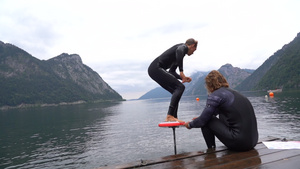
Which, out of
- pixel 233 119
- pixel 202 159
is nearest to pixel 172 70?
pixel 233 119

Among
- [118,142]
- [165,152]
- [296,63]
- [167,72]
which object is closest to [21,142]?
[118,142]

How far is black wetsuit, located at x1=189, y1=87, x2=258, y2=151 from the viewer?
4508mm

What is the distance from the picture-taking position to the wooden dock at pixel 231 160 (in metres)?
3.79

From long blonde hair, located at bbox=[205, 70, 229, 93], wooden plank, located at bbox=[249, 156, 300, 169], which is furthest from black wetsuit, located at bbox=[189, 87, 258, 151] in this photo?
wooden plank, located at bbox=[249, 156, 300, 169]

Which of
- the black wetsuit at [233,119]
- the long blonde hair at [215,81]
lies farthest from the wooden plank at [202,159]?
the long blonde hair at [215,81]

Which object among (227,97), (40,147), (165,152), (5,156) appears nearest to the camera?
(227,97)

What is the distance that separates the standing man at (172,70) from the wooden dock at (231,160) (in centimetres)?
186

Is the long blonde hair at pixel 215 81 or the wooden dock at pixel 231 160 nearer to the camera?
the wooden dock at pixel 231 160

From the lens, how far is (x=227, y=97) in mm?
4555

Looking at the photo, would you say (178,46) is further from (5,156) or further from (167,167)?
(5,156)

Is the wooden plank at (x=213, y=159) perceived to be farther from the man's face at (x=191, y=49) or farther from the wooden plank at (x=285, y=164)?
the man's face at (x=191, y=49)

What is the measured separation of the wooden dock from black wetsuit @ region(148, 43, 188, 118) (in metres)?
2.05

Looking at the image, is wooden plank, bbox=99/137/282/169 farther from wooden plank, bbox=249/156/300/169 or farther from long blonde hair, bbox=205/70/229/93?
long blonde hair, bbox=205/70/229/93

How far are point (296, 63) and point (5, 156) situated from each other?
225 metres
